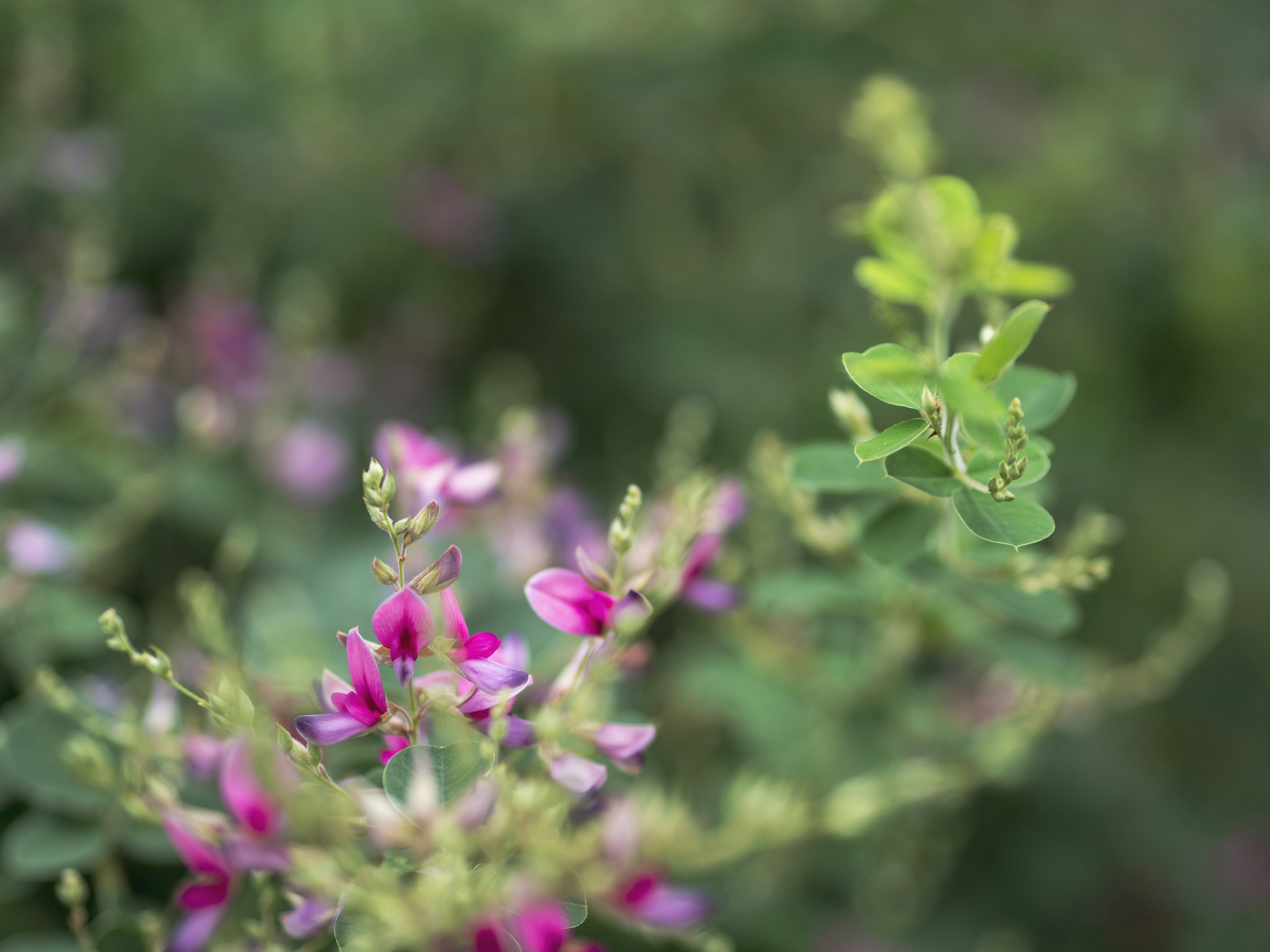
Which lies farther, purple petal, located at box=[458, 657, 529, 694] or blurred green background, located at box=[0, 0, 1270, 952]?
blurred green background, located at box=[0, 0, 1270, 952]

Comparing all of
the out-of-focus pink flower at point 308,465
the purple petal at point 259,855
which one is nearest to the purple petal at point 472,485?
the purple petal at point 259,855

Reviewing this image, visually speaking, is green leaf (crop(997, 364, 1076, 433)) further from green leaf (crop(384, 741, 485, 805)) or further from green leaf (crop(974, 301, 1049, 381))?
green leaf (crop(384, 741, 485, 805))

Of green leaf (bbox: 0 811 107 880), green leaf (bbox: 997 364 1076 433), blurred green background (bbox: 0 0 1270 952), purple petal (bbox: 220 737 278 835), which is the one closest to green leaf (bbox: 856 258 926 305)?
green leaf (bbox: 997 364 1076 433)

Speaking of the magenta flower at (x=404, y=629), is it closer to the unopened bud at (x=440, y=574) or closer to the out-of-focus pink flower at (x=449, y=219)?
the unopened bud at (x=440, y=574)

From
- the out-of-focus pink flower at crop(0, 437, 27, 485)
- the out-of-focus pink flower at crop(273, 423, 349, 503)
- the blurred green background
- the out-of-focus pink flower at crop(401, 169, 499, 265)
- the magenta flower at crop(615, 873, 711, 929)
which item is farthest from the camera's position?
the out-of-focus pink flower at crop(401, 169, 499, 265)

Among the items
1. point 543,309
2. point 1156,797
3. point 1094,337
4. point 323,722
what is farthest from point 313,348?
point 1156,797
